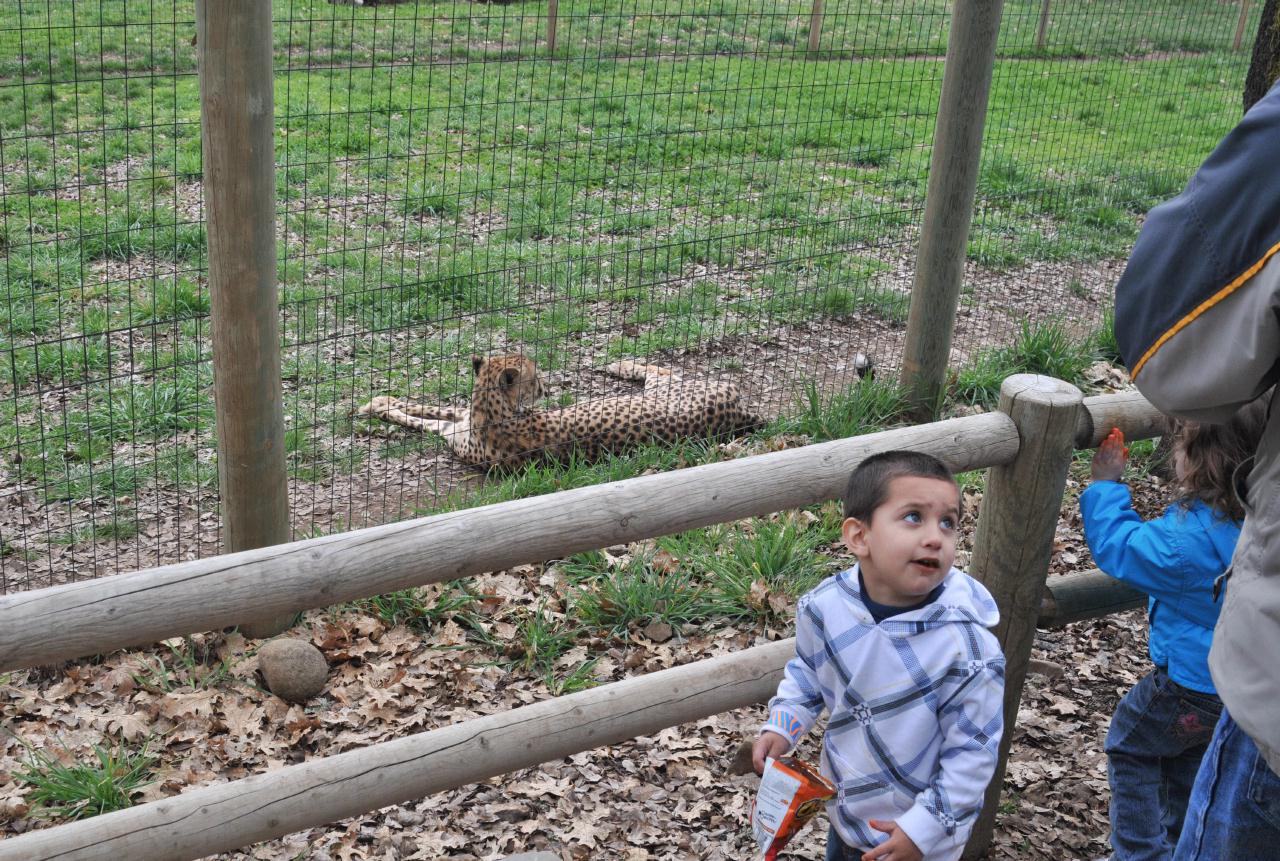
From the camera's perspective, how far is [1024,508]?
321cm

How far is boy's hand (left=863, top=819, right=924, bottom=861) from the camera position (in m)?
2.42

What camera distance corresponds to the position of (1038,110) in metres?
12.4

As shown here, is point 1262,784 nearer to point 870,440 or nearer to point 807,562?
point 870,440

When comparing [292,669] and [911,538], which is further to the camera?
[292,669]

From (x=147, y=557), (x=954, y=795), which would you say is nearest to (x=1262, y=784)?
(x=954, y=795)

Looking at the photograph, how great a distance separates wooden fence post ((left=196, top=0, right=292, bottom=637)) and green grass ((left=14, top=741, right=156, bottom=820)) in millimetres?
618

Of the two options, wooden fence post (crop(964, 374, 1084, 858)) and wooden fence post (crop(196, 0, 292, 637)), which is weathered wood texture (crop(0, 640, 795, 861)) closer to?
wooden fence post (crop(964, 374, 1084, 858))

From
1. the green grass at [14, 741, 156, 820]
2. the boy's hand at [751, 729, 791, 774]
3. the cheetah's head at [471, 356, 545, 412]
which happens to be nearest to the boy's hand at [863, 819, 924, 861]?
the boy's hand at [751, 729, 791, 774]

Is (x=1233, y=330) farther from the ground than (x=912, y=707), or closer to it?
farther from the ground

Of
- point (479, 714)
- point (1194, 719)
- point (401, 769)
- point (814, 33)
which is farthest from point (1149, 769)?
point (814, 33)

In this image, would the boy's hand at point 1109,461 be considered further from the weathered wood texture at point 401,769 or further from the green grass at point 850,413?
the green grass at point 850,413

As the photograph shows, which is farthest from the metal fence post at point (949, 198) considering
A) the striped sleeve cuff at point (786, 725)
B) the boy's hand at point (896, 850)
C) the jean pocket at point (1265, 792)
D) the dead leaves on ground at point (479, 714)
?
the jean pocket at point (1265, 792)

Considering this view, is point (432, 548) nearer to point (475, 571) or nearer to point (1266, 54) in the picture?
point (475, 571)

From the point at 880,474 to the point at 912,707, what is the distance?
0.48 metres
